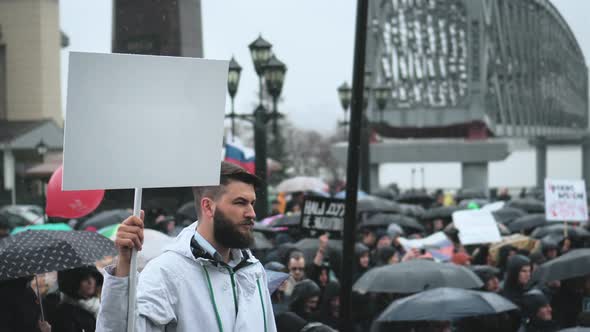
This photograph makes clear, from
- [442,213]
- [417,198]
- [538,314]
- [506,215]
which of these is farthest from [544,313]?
[417,198]

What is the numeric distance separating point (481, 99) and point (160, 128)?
64.5 m

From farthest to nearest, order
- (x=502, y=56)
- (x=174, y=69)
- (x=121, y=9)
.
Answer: (x=502, y=56) < (x=121, y=9) < (x=174, y=69)

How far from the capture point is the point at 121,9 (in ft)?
56.1

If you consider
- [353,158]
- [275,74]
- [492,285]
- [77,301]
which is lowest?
[492,285]

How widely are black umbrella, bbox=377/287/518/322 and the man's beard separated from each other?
3.65 metres

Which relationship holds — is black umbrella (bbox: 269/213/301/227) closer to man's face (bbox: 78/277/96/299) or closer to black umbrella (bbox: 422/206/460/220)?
black umbrella (bbox: 422/206/460/220)

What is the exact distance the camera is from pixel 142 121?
342cm

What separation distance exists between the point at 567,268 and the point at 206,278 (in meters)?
5.83

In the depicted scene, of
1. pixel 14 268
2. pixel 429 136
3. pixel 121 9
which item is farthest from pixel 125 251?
pixel 429 136

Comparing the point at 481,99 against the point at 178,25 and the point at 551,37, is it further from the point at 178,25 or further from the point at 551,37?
the point at 178,25

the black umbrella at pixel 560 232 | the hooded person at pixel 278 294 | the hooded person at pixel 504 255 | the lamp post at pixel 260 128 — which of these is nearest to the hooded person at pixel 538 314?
the hooded person at pixel 278 294

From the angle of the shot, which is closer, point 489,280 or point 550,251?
point 489,280

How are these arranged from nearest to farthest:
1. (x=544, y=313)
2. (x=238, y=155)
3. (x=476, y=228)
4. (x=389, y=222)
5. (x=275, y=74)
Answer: (x=544, y=313), (x=476, y=228), (x=389, y=222), (x=275, y=74), (x=238, y=155)

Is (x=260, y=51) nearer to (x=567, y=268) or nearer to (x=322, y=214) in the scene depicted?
(x=322, y=214)
